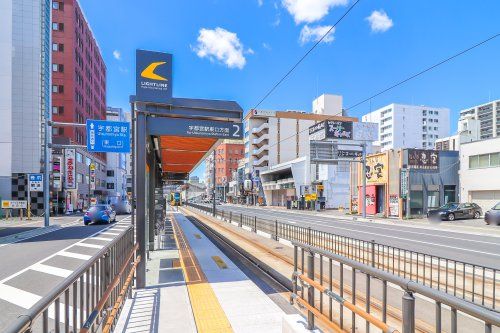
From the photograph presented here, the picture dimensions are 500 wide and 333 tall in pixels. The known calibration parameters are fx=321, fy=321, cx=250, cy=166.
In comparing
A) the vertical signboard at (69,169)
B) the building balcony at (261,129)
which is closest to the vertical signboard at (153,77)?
the vertical signboard at (69,169)

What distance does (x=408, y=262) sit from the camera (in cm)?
920

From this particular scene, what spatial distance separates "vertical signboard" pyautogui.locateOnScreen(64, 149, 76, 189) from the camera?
41156 mm

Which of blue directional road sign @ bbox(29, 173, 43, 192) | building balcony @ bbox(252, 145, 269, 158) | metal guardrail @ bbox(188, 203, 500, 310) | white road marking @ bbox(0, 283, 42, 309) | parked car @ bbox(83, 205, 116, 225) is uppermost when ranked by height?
building balcony @ bbox(252, 145, 269, 158)

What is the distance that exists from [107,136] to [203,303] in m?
13.9

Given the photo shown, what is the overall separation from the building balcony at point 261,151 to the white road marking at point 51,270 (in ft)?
253

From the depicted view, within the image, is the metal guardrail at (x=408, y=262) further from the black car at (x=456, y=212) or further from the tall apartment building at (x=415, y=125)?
the tall apartment building at (x=415, y=125)

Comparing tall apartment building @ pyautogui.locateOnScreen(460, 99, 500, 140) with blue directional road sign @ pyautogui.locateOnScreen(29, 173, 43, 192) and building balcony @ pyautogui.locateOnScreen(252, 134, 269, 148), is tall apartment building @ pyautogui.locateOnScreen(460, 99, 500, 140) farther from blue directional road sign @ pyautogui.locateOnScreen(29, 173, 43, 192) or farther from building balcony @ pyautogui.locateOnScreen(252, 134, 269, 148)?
blue directional road sign @ pyautogui.locateOnScreen(29, 173, 43, 192)

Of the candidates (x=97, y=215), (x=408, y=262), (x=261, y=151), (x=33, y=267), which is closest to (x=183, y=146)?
(x=33, y=267)

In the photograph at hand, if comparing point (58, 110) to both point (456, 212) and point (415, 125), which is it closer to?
point (456, 212)

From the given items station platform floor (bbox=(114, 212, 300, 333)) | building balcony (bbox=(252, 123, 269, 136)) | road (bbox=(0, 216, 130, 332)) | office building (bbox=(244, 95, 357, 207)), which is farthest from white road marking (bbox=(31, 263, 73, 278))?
building balcony (bbox=(252, 123, 269, 136))

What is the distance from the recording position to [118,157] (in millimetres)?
85000

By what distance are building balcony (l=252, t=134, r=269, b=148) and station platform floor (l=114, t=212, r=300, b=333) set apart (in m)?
78.3

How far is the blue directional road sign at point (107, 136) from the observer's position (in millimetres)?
16984

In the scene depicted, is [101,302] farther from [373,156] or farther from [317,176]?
[317,176]
